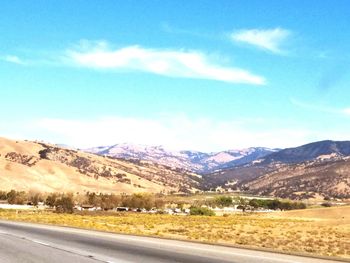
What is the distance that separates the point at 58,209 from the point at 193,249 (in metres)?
83.3

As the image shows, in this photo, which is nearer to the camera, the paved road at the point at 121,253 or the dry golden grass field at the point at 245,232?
the paved road at the point at 121,253

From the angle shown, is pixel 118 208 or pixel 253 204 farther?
pixel 253 204

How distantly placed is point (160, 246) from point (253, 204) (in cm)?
15251

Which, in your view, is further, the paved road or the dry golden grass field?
the dry golden grass field

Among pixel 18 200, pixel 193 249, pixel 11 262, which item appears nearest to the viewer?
pixel 11 262

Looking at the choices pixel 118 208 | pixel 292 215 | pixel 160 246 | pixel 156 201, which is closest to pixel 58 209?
pixel 118 208

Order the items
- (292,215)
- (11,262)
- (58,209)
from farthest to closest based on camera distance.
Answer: (292,215)
(58,209)
(11,262)

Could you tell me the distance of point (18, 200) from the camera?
133m

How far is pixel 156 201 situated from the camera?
455 ft

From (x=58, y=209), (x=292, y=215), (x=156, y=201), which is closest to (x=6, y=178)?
(x=156, y=201)

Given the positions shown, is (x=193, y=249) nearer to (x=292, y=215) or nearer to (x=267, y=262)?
(x=267, y=262)

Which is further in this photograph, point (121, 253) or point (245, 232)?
point (245, 232)

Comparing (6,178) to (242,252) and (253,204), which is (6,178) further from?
(242,252)

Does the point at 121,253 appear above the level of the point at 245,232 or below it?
below
